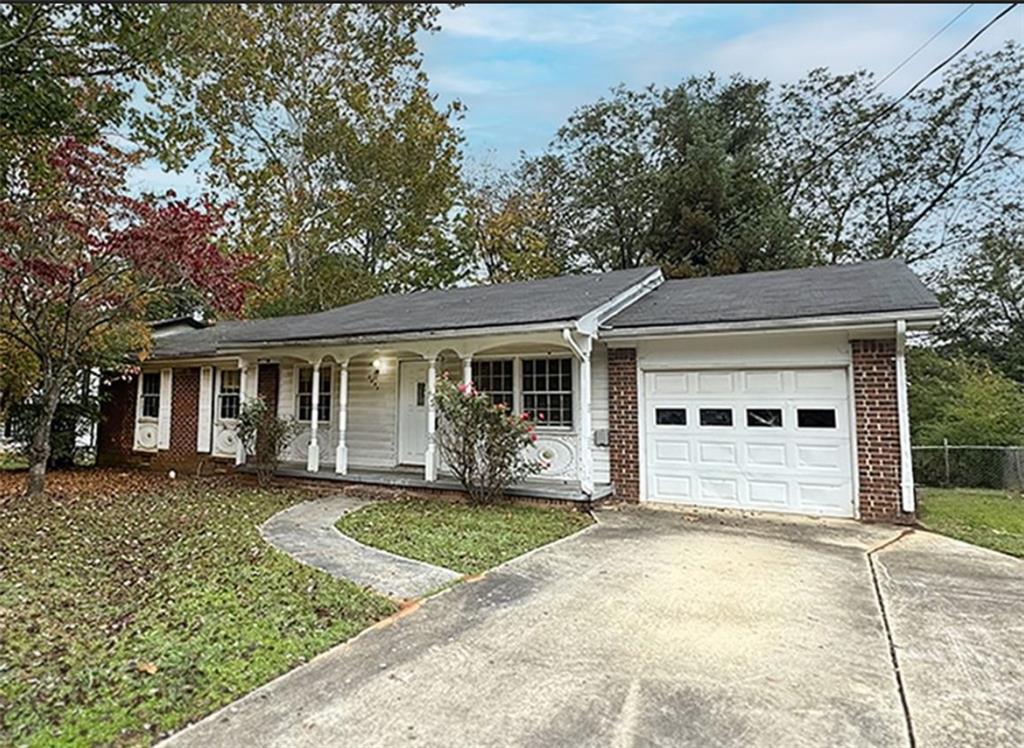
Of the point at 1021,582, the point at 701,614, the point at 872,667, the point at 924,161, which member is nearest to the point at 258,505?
the point at 701,614

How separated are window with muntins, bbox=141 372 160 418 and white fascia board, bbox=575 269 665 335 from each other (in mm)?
11356

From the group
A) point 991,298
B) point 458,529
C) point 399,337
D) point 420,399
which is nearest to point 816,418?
point 458,529

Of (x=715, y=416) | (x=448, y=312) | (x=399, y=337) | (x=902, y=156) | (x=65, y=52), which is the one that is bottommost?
(x=715, y=416)

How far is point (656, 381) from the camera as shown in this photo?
896 centimetres

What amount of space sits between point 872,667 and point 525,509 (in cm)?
523

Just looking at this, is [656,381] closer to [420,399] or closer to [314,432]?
[420,399]

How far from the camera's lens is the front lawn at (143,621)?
2.85m

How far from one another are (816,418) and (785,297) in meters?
1.88

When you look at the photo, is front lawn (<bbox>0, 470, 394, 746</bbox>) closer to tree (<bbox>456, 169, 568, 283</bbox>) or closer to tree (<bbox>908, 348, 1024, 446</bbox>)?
tree (<bbox>908, 348, 1024, 446</bbox>)

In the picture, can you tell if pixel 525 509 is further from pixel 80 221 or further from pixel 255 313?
pixel 255 313

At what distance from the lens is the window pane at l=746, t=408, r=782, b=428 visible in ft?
26.7

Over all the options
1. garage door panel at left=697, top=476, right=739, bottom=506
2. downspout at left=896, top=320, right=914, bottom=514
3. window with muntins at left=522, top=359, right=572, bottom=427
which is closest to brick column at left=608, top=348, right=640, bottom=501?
window with muntins at left=522, top=359, right=572, bottom=427

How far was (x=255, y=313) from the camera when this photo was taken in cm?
2253

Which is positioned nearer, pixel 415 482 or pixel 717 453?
pixel 717 453
